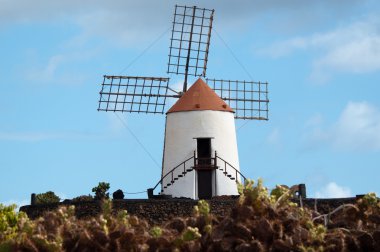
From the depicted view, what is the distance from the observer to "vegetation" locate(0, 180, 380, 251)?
41.5 feet

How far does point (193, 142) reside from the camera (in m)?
41.2

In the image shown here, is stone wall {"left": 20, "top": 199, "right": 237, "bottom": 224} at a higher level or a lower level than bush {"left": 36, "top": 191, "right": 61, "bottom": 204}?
lower

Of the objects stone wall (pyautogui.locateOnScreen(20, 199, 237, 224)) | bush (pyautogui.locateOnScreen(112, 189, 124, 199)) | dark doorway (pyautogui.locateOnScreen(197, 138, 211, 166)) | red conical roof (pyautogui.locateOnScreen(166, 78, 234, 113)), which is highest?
red conical roof (pyautogui.locateOnScreen(166, 78, 234, 113))

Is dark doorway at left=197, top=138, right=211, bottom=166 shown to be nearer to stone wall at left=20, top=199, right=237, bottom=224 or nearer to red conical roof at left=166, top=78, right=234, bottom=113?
red conical roof at left=166, top=78, right=234, bottom=113

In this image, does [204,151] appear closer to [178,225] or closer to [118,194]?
[118,194]

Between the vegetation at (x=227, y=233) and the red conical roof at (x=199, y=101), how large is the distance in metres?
27.7

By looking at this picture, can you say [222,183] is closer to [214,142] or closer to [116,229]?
[214,142]

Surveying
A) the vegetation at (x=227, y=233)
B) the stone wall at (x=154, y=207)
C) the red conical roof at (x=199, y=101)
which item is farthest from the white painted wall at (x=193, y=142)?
the vegetation at (x=227, y=233)

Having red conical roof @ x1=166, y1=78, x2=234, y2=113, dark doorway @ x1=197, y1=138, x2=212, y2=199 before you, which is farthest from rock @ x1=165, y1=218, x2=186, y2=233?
dark doorway @ x1=197, y1=138, x2=212, y2=199

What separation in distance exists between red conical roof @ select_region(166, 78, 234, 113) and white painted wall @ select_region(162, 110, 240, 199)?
Answer: 20cm

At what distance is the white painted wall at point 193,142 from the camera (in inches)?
1622

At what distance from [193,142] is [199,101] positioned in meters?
1.67

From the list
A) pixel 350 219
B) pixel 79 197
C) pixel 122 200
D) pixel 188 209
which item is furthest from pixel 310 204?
pixel 350 219

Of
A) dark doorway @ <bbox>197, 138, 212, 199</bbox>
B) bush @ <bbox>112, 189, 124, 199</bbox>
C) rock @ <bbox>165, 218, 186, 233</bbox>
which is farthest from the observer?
dark doorway @ <bbox>197, 138, 212, 199</bbox>
